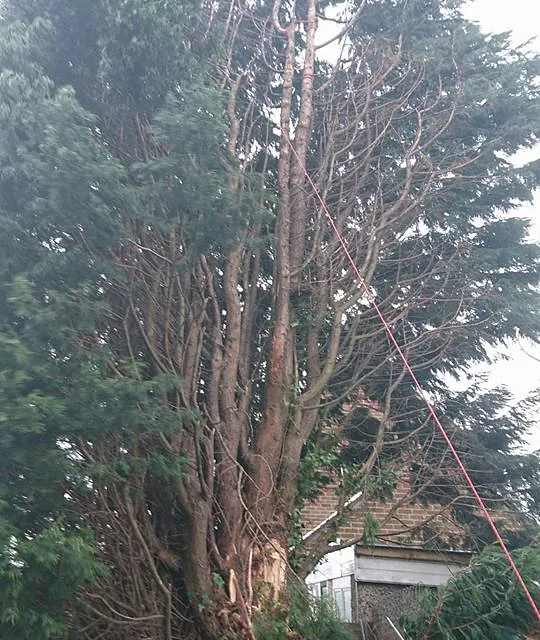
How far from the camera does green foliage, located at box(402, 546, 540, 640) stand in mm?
7680

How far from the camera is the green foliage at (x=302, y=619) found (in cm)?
712

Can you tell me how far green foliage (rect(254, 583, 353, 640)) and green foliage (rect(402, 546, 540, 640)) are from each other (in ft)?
3.06

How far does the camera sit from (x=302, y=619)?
745cm

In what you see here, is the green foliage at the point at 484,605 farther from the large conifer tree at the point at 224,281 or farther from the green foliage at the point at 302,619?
the large conifer tree at the point at 224,281

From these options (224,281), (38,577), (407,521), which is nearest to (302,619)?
(38,577)

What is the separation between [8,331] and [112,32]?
328 centimetres

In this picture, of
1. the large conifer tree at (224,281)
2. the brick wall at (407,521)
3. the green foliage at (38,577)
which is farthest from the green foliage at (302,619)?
the green foliage at (38,577)

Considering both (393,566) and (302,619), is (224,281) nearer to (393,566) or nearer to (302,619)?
(302,619)

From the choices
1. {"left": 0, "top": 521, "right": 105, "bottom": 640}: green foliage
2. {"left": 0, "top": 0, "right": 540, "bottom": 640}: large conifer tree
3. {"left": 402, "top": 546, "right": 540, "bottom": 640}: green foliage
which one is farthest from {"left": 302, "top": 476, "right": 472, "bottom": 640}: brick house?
{"left": 0, "top": 521, "right": 105, "bottom": 640}: green foliage

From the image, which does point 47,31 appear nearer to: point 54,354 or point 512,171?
point 54,354

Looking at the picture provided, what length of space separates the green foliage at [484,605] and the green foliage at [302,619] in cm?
93

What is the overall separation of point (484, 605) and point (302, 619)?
5.96 ft

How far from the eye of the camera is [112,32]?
754 cm

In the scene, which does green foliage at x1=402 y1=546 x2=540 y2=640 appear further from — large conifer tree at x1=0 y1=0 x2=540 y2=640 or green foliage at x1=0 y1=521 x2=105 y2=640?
green foliage at x1=0 y1=521 x2=105 y2=640
